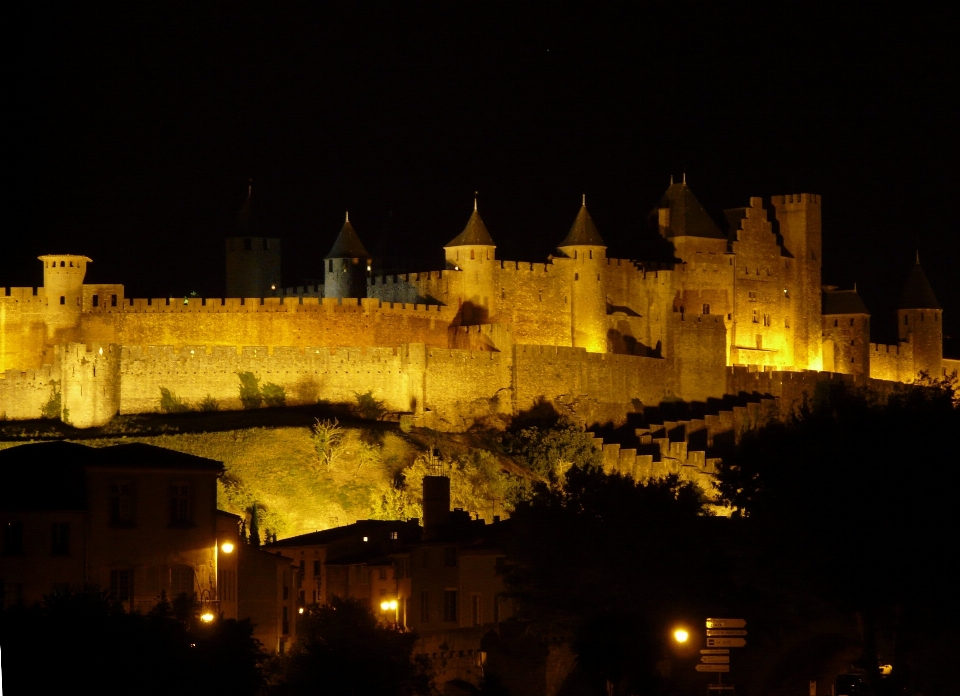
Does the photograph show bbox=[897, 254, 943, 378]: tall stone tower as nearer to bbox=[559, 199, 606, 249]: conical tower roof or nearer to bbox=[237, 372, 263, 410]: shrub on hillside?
bbox=[559, 199, 606, 249]: conical tower roof

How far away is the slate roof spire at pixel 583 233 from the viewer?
319 ft

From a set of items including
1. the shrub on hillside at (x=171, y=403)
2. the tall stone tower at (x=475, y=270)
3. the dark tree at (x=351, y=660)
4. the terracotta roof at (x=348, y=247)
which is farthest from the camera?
the terracotta roof at (x=348, y=247)

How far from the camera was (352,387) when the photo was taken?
87.4 m

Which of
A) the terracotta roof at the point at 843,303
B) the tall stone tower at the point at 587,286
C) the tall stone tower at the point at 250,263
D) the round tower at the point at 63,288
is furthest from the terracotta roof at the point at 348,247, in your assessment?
the terracotta roof at the point at 843,303

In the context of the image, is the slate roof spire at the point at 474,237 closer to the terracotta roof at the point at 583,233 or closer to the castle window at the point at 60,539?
the terracotta roof at the point at 583,233

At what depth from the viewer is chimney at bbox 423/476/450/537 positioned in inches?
2753

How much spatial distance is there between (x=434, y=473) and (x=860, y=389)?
2051 centimetres

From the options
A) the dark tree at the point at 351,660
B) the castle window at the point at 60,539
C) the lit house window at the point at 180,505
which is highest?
the lit house window at the point at 180,505

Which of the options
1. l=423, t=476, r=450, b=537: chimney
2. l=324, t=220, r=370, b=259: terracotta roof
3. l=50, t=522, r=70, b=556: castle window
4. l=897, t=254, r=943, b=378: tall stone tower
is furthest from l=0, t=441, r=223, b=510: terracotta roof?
l=897, t=254, r=943, b=378: tall stone tower

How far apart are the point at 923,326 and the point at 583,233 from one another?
20.7m

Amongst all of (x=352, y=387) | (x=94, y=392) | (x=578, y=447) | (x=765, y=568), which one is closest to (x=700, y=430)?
(x=578, y=447)

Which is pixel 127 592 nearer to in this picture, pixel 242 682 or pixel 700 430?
pixel 242 682

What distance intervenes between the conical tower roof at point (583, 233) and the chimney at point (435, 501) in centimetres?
2737

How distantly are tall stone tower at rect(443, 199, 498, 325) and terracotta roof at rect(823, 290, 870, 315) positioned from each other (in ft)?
61.6
